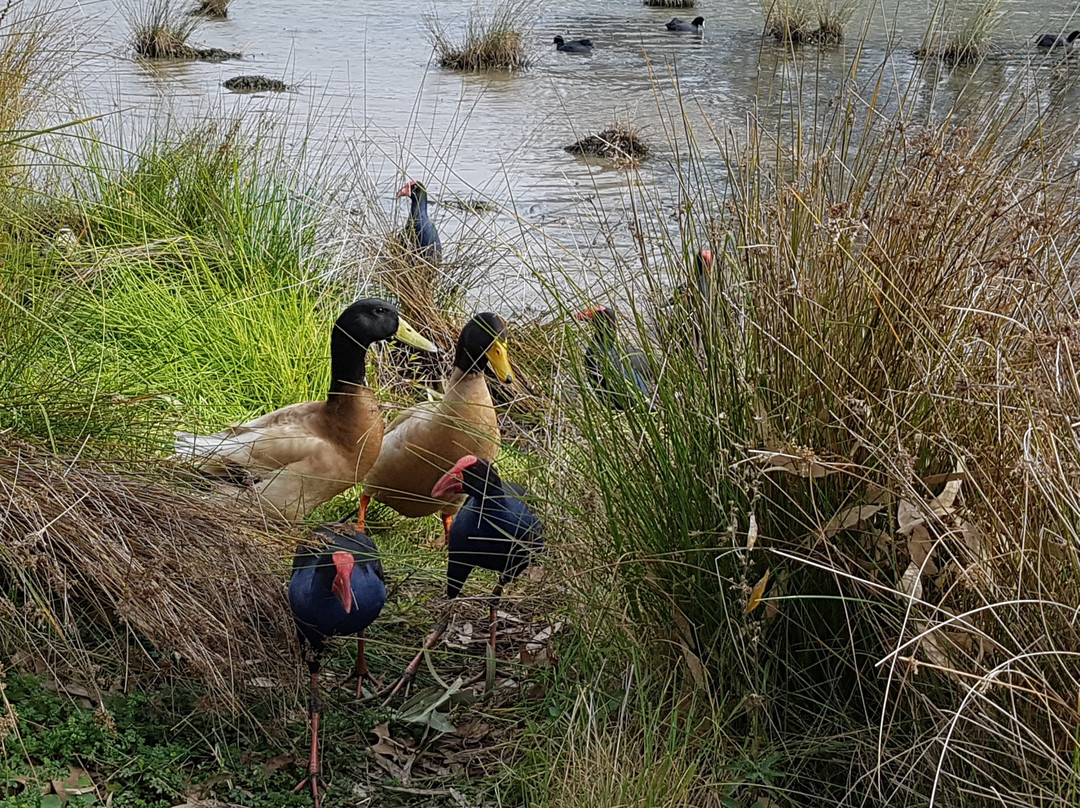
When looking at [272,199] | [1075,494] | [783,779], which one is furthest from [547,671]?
[272,199]

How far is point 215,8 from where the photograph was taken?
727 inches

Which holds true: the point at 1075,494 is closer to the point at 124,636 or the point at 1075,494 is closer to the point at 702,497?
the point at 702,497

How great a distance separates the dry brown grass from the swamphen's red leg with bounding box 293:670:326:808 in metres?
0.16

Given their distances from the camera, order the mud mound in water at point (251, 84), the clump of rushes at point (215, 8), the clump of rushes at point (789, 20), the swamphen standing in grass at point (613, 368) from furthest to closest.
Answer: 1. the clump of rushes at point (215, 8)
2. the mud mound in water at point (251, 84)
3. the clump of rushes at point (789, 20)
4. the swamphen standing in grass at point (613, 368)

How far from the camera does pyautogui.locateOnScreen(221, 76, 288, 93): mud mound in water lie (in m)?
12.9

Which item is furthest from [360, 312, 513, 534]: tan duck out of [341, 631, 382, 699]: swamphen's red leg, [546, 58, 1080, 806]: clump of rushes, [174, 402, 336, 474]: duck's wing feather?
[546, 58, 1080, 806]: clump of rushes

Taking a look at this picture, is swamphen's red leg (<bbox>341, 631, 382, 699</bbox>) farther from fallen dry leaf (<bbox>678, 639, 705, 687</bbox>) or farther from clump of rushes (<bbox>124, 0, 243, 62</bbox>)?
clump of rushes (<bbox>124, 0, 243, 62</bbox>)

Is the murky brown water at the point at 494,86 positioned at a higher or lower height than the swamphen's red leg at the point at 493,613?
higher

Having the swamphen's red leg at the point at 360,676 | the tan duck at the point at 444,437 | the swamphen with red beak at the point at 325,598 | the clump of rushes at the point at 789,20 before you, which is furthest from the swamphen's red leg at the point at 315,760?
the clump of rushes at the point at 789,20

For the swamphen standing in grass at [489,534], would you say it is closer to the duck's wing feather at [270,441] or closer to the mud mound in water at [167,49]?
the duck's wing feather at [270,441]

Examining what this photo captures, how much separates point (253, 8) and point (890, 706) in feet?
65.9

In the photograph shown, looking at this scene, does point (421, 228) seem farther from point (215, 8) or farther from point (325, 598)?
point (215, 8)

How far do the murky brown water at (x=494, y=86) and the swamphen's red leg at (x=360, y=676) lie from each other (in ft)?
9.92

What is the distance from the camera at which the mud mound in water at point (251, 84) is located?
507 inches
